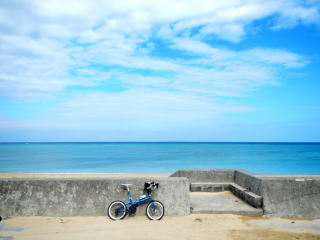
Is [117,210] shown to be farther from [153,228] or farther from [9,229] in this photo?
[9,229]

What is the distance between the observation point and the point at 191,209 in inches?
279

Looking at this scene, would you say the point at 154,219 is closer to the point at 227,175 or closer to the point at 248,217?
the point at 248,217

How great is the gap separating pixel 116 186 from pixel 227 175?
5.65 meters

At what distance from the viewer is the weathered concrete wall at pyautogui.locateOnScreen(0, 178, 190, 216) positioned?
663cm

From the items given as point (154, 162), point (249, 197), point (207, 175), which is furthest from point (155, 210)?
point (154, 162)

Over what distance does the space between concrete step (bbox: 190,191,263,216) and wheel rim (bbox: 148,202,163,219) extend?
918mm

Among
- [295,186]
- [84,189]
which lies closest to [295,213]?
[295,186]

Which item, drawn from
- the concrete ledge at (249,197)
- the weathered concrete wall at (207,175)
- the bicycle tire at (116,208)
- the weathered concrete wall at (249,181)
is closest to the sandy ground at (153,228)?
the bicycle tire at (116,208)

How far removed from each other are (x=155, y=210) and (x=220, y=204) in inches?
89.5

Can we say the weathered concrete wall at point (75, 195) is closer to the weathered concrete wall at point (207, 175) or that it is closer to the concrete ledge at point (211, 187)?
the concrete ledge at point (211, 187)

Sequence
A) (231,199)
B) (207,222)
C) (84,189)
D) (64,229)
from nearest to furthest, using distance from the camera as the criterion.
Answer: (64,229)
(207,222)
(84,189)
(231,199)

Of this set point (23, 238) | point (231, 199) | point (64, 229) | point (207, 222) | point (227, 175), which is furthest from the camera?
point (227, 175)

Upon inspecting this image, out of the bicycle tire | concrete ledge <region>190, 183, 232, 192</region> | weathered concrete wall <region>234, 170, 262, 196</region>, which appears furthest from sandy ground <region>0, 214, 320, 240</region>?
concrete ledge <region>190, 183, 232, 192</region>

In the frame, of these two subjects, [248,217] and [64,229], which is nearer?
[64,229]
